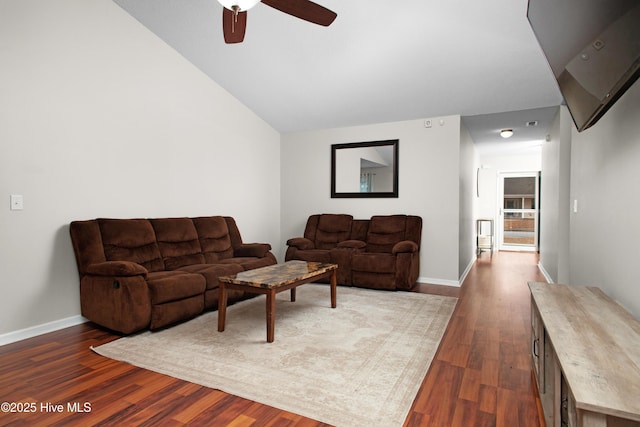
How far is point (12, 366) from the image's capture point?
7.76ft

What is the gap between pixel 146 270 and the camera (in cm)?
303

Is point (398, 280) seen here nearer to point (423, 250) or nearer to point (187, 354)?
point (423, 250)

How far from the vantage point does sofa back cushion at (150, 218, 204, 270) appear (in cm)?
377

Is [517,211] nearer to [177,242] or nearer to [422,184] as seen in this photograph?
[422,184]

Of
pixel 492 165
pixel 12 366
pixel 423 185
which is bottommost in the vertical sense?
pixel 12 366

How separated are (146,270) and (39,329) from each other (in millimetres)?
979

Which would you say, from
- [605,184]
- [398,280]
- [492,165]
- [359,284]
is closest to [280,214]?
[359,284]

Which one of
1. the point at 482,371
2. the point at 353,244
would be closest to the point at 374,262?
the point at 353,244

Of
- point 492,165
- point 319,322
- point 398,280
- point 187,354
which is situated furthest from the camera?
point 492,165

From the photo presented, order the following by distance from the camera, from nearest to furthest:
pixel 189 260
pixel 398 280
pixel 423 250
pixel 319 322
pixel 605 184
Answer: pixel 605 184, pixel 319 322, pixel 189 260, pixel 398 280, pixel 423 250

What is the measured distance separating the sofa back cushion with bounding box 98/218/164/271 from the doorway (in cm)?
816

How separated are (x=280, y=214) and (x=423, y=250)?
2.46 meters

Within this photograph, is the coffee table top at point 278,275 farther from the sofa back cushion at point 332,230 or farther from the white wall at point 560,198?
the white wall at point 560,198

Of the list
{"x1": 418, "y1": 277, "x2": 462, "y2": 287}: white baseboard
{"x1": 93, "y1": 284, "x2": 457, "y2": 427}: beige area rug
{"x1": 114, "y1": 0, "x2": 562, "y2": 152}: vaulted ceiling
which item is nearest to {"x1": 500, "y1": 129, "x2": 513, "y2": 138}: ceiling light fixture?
{"x1": 114, "y1": 0, "x2": 562, "y2": 152}: vaulted ceiling
